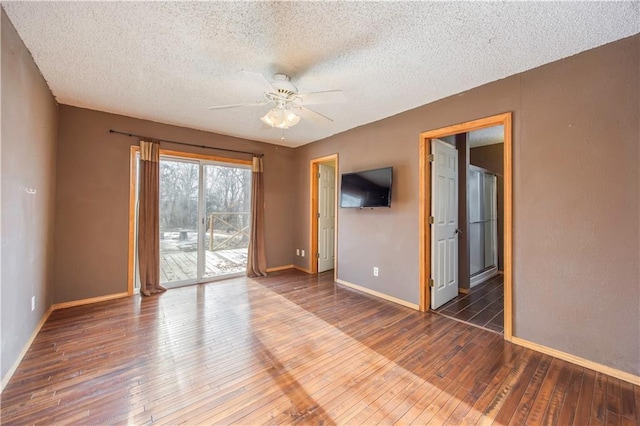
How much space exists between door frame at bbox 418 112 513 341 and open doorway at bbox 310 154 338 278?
197cm

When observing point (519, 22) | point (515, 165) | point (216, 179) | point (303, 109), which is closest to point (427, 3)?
point (519, 22)

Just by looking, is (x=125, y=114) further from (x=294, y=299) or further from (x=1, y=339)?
(x=294, y=299)

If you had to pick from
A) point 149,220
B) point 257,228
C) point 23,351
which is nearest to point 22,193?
point 23,351

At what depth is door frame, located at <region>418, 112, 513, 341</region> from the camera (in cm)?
244

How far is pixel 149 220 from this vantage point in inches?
146

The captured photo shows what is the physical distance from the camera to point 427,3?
5.22 ft

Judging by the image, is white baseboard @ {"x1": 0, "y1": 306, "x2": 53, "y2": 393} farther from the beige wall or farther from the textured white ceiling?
the textured white ceiling

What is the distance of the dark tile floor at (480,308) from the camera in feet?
9.26

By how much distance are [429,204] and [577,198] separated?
4.35ft

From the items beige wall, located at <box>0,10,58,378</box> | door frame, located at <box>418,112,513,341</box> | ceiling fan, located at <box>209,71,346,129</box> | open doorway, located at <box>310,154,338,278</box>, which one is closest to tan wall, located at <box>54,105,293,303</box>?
beige wall, located at <box>0,10,58,378</box>

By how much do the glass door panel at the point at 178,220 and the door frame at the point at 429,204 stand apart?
135 inches

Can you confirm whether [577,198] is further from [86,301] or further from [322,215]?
[86,301]

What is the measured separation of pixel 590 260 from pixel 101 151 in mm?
5363

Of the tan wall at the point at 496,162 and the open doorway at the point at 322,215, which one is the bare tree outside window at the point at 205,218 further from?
the tan wall at the point at 496,162
